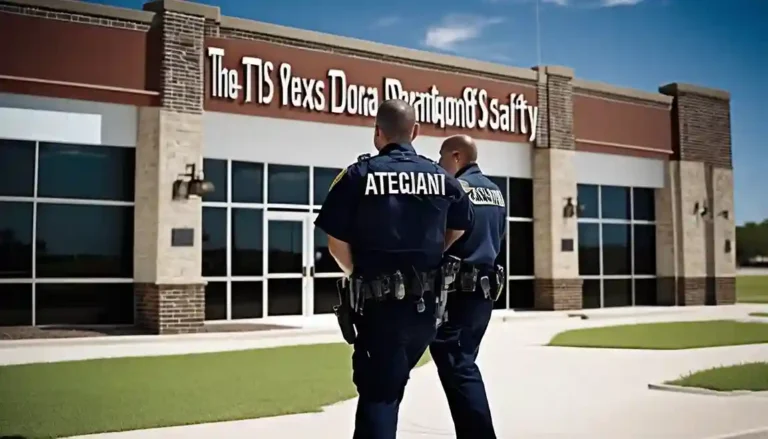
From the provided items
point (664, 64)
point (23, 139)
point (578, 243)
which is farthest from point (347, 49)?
point (664, 64)

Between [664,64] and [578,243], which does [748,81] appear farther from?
[578,243]

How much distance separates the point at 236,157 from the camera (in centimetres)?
1524

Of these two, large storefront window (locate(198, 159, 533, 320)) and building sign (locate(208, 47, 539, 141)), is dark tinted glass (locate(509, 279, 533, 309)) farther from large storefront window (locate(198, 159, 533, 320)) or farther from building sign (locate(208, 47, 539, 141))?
large storefront window (locate(198, 159, 533, 320))

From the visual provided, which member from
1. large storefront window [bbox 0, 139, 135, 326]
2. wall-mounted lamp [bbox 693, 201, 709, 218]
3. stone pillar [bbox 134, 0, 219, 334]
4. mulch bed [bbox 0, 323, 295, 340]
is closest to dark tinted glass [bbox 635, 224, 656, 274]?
wall-mounted lamp [bbox 693, 201, 709, 218]

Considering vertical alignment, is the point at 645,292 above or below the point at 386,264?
below

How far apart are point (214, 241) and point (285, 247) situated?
1.52 metres

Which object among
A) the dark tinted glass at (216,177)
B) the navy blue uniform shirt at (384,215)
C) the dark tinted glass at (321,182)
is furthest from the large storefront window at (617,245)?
the navy blue uniform shirt at (384,215)

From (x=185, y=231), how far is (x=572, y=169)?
9.18 meters

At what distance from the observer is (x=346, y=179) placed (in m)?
4.05

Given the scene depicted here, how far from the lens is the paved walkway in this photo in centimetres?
590

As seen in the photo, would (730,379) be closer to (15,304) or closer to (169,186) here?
(169,186)

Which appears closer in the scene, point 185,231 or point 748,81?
point 748,81

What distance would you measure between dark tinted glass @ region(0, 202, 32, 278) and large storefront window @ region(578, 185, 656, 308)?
11564mm

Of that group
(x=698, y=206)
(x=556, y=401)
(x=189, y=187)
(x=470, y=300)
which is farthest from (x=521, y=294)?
(x=470, y=300)
